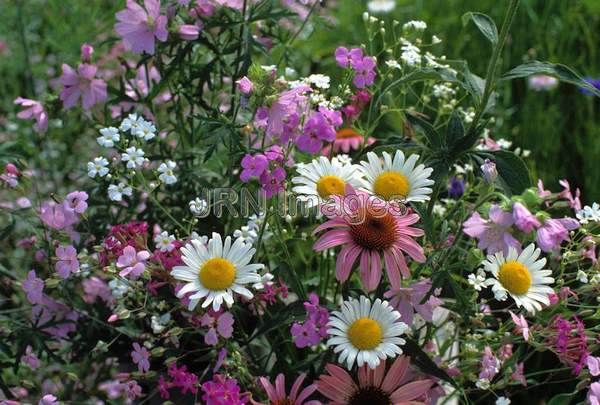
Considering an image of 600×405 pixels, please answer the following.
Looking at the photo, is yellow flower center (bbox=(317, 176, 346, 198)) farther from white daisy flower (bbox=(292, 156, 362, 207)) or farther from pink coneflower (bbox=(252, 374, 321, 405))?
pink coneflower (bbox=(252, 374, 321, 405))

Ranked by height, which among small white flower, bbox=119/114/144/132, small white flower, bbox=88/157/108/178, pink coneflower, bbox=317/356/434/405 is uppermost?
small white flower, bbox=119/114/144/132

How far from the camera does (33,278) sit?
111cm

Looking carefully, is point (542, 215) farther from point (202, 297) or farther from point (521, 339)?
point (202, 297)

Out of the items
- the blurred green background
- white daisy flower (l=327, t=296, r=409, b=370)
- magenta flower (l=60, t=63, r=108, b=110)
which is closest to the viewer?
white daisy flower (l=327, t=296, r=409, b=370)

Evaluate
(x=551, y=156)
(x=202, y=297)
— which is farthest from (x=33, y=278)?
(x=551, y=156)

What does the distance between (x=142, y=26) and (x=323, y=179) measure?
1.20 ft

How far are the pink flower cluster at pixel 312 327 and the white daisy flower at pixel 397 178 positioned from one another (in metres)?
0.16

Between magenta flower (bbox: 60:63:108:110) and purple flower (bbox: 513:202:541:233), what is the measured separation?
668 millimetres

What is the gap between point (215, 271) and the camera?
0.92 metres

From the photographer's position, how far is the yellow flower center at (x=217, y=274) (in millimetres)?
918

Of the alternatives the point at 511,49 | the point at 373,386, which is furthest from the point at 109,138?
the point at 511,49

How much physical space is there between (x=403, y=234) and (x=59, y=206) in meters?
0.48

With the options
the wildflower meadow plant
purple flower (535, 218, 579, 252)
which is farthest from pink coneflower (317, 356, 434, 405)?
purple flower (535, 218, 579, 252)

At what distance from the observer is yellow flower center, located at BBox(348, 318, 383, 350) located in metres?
0.94
